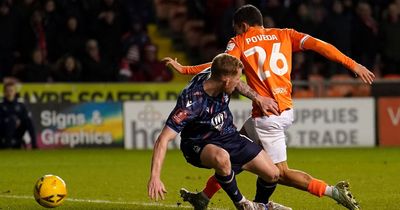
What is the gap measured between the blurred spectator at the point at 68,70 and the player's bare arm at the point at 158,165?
11697 millimetres

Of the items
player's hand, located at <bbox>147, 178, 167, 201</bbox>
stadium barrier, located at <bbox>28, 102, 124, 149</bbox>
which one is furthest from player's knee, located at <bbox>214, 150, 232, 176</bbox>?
stadium barrier, located at <bbox>28, 102, 124, 149</bbox>

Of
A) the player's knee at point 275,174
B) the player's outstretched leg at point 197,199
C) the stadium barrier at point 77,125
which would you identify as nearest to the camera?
the player's knee at point 275,174

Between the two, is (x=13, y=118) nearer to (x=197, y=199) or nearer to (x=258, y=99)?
(x=197, y=199)

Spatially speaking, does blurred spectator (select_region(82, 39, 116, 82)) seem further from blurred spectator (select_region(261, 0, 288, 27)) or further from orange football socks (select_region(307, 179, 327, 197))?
orange football socks (select_region(307, 179, 327, 197))

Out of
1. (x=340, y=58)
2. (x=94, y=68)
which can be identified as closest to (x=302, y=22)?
(x=94, y=68)

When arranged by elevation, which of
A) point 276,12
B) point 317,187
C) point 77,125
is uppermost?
point 276,12

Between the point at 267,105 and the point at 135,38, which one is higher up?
the point at 135,38

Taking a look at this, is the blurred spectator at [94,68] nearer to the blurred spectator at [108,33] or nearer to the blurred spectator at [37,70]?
the blurred spectator at [108,33]

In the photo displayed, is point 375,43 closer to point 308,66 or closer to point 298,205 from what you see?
point 308,66

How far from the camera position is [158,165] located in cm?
880

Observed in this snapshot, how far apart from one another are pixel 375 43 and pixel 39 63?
663 centimetres

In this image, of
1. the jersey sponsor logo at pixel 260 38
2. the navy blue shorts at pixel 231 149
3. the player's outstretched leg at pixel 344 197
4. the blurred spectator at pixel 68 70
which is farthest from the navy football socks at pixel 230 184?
the blurred spectator at pixel 68 70

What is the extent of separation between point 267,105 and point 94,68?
1165 centimetres

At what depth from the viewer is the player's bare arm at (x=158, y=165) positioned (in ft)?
28.0
